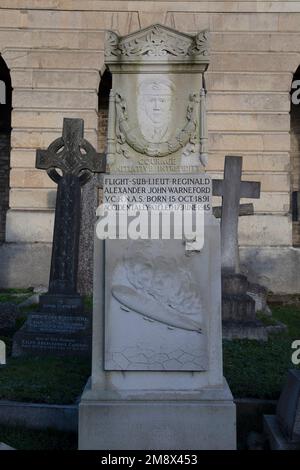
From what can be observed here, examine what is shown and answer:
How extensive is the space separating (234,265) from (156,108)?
182 inches

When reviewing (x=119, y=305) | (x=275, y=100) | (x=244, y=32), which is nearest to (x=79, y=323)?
(x=119, y=305)

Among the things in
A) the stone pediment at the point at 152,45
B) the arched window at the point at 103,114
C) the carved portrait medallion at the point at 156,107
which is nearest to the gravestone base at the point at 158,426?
the carved portrait medallion at the point at 156,107

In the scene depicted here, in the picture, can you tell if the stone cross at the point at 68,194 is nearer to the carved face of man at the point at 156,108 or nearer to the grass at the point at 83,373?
the grass at the point at 83,373

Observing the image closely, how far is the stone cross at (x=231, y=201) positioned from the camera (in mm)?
7832

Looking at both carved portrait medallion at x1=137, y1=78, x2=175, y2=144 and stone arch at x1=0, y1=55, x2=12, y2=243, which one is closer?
carved portrait medallion at x1=137, y1=78, x2=175, y2=144

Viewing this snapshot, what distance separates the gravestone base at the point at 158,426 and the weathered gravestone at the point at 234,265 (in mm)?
3438

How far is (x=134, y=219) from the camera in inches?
137

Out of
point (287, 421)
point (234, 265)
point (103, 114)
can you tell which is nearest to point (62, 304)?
point (234, 265)

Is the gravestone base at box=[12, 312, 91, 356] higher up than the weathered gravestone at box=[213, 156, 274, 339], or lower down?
lower down

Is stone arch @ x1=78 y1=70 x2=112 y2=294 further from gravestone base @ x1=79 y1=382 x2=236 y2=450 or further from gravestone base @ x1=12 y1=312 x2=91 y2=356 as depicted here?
gravestone base @ x1=79 y1=382 x2=236 y2=450

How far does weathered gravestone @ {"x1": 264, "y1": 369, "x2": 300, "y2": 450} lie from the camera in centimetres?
332

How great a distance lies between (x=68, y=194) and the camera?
692 centimetres

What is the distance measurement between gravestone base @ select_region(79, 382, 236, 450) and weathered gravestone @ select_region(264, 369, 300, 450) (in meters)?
0.34

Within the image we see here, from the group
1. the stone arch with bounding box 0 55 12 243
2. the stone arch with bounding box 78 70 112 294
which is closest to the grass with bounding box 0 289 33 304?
the stone arch with bounding box 78 70 112 294
